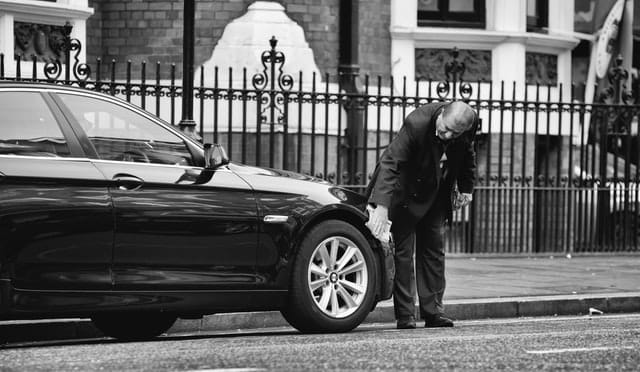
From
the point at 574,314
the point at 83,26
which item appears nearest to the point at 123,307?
the point at 574,314

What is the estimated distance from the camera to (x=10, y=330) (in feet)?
31.3

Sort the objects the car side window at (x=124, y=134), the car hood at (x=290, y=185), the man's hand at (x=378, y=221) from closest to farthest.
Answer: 1. the car side window at (x=124, y=134)
2. the car hood at (x=290, y=185)
3. the man's hand at (x=378, y=221)

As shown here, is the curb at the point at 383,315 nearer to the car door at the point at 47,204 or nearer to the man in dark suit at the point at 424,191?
the man in dark suit at the point at 424,191

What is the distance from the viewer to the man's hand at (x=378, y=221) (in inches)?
380

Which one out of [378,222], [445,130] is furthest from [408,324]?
[445,130]

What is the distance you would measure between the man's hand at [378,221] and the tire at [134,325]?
1.40 m

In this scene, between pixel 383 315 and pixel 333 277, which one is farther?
pixel 383 315

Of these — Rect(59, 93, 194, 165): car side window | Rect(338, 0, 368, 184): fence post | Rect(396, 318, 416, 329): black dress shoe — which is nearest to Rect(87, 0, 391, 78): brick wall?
Rect(338, 0, 368, 184): fence post

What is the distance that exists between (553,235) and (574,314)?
19.6 ft

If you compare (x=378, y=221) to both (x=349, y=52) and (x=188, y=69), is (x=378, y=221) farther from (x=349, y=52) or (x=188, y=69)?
(x=349, y=52)

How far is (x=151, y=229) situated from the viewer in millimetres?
8609

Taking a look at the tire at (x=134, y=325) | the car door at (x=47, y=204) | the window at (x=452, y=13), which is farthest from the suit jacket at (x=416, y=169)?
the window at (x=452, y=13)

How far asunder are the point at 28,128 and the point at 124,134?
642mm

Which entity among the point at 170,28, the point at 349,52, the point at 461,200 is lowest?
the point at 461,200
